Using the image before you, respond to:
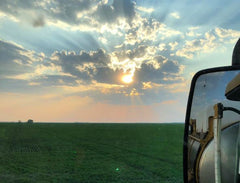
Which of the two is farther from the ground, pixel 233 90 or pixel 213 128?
pixel 233 90

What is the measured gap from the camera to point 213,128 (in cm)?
87

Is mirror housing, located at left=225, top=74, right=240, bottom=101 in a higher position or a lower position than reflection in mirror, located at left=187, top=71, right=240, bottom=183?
higher

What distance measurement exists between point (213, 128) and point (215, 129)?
0.06 metres

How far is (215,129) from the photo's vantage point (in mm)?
809

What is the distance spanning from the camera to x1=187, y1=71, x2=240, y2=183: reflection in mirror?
Answer: 31.4 inches

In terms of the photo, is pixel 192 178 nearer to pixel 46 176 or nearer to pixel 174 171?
pixel 46 176

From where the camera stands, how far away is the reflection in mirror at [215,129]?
798 mm

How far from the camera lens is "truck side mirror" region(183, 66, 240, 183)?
2.62ft

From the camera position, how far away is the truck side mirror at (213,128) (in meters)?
0.80

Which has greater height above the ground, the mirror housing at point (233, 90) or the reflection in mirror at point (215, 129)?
the mirror housing at point (233, 90)

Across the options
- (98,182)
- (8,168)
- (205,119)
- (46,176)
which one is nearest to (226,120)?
(205,119)

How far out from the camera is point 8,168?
10039 millimetres

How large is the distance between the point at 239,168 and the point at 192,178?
0.63ft

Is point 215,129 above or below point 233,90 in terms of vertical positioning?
below
